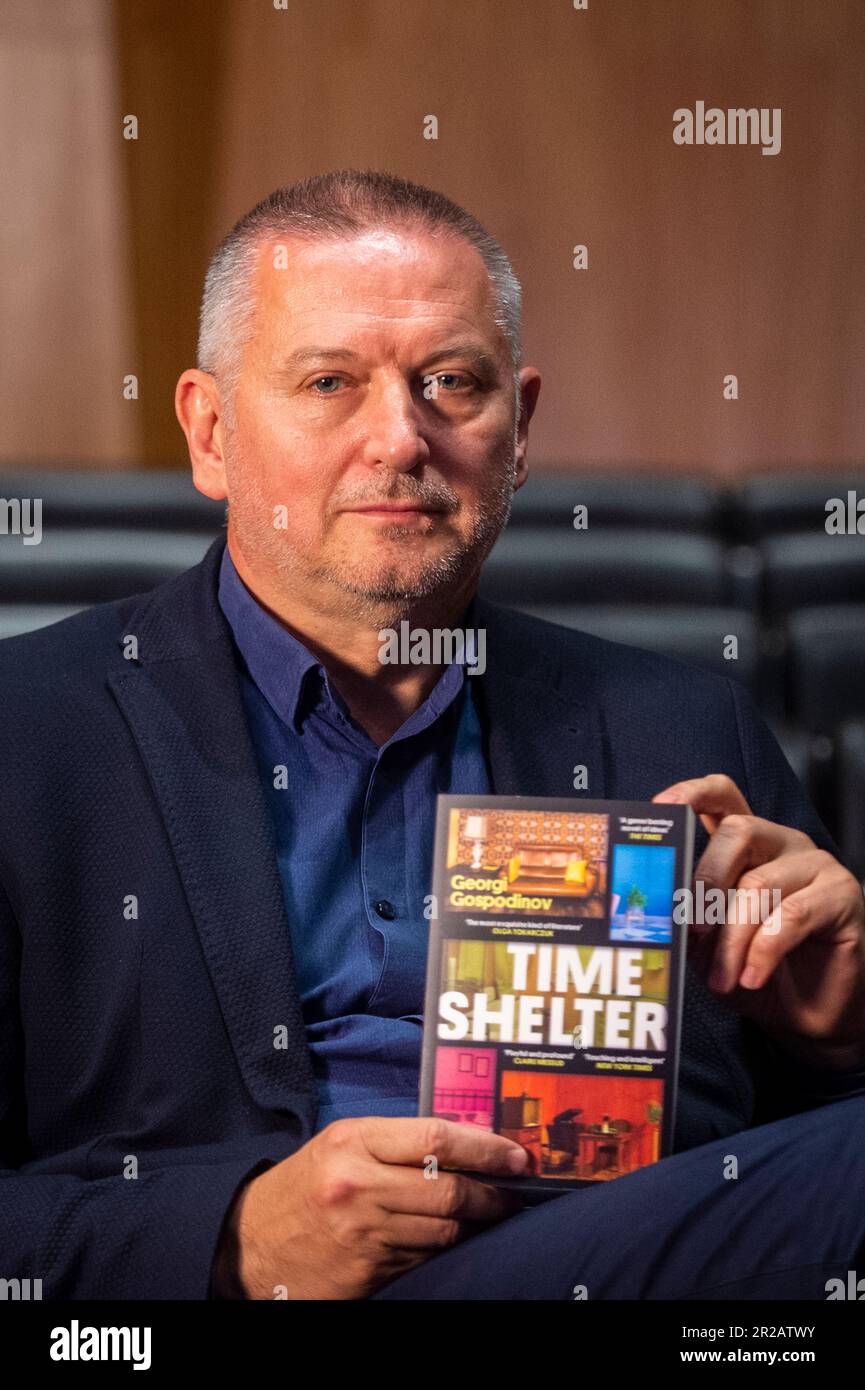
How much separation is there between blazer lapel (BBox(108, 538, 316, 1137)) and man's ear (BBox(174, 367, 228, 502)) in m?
0.12

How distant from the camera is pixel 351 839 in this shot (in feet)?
3.49

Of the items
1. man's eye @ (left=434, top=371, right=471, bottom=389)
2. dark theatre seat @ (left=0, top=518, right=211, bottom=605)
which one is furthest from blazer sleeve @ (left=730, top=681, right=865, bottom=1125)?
dark theatre seat @ (left=0, top=518, right=211, bottom=605)

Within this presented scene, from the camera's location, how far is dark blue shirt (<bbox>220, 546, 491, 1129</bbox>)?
1013mm

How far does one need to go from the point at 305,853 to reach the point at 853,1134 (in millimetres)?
388

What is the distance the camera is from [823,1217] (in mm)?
847

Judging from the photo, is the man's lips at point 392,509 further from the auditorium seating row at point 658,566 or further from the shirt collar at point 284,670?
the auditorium seating row at point 658,566

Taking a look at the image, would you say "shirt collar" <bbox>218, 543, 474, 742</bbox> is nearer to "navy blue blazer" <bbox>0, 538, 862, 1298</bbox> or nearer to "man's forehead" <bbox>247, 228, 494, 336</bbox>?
"navy blue blazer" <bbox>0, 538, 862, 1298</bbox>

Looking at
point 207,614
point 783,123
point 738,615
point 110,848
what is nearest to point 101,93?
point 783,123

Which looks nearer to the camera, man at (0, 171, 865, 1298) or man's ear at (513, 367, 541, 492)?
man at (0, 171, 865, 1298)

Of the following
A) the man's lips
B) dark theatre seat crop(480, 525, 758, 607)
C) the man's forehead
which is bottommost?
dark theatre seat crop(480, 525, 758, 607)

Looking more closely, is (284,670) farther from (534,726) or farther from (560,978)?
(560,978)

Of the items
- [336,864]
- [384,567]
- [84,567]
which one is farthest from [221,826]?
[84,567]

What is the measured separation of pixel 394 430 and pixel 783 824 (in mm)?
425

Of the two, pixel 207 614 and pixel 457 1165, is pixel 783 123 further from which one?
pixel 457 1165
